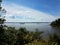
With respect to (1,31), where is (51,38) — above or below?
below

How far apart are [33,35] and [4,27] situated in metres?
10.7

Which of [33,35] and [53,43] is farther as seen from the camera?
[33,35]

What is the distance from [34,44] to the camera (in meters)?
16.8

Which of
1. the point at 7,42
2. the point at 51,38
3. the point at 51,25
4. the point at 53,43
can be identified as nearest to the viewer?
the point at 7,42

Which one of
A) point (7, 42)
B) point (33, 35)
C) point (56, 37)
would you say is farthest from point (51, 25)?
point (7, 42)

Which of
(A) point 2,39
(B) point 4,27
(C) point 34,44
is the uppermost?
(B) point 4,27

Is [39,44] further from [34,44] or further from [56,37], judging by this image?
[56,37]

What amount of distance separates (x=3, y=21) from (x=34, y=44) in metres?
6.78

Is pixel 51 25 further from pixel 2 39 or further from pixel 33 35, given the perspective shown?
pixel 2 39

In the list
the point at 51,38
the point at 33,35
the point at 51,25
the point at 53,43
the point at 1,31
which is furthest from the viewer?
the point at 51,25

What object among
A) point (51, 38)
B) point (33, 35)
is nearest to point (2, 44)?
point (51, 38)

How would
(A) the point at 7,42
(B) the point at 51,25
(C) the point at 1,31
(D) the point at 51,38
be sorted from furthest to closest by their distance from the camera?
(B) the point at 51,25 → (D) the point at 51,38 → (A) the point at 7,42 → (C) the point at 1,31

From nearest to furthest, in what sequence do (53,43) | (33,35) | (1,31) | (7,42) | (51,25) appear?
(1,31), (7,42), (53,43), (33,35), (51,25)

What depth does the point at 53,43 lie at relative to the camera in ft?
52.3
